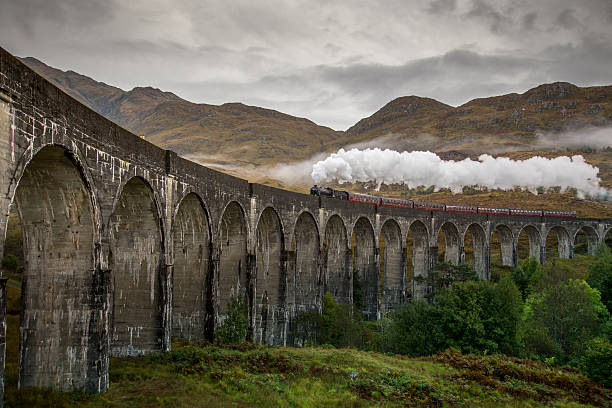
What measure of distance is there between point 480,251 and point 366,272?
20.3 metres

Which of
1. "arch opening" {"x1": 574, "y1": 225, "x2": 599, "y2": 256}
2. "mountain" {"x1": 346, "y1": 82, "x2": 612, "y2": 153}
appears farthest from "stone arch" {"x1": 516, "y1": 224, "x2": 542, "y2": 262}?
"mountain" {"x1": 346, "y1": 82, "x2": 612, "y2": 153}

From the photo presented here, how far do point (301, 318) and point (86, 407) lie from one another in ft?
69.5

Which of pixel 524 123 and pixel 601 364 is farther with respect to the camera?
pixel 524 123

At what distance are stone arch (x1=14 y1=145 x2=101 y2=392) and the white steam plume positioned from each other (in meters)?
77.8

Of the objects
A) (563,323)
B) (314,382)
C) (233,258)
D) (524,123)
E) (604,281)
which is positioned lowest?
(563,323)

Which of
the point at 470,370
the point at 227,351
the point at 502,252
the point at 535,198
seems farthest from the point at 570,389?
the point at 535,198

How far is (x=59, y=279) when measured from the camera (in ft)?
37.3

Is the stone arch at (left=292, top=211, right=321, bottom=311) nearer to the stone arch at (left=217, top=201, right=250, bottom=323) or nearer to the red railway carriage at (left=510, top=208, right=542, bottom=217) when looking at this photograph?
the stone arch at (left=217, top=201, right=250, bottom=323)

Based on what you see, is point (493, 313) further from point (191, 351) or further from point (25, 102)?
point (25, 102)

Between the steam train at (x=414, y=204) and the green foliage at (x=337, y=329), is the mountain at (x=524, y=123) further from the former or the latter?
the green foliage at (x=337, y=329)

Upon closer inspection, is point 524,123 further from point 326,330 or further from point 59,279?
point 59,279

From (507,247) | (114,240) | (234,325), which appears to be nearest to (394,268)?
(507,247)

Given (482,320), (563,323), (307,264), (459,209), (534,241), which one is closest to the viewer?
(482,320)

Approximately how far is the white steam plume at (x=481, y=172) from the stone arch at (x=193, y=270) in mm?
69135
